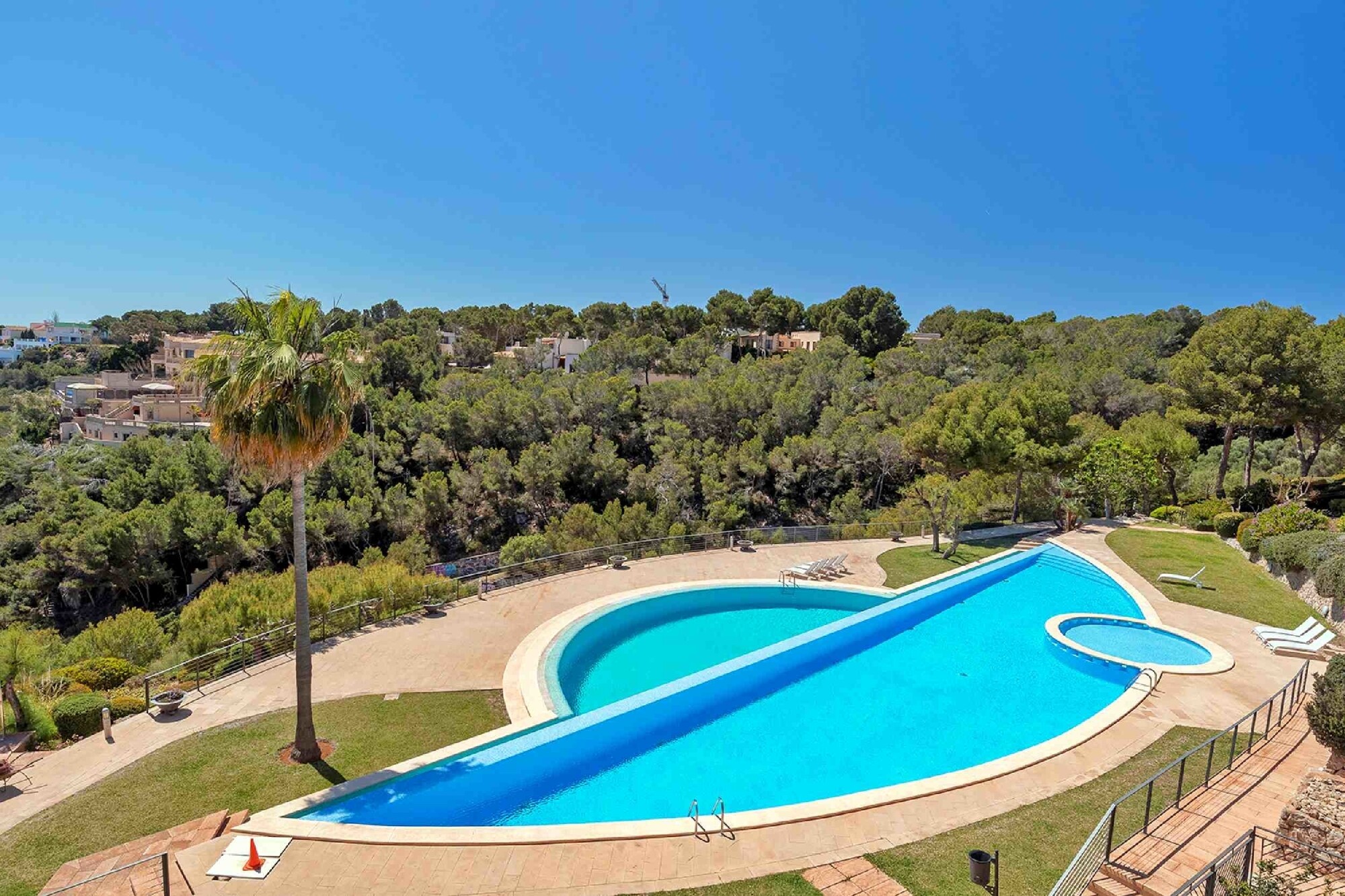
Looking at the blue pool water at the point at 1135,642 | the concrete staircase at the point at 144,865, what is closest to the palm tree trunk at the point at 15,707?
the concrete staircase at the point at 144,865

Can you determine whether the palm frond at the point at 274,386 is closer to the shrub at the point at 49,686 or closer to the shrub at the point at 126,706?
the shrub at the point at 126,706

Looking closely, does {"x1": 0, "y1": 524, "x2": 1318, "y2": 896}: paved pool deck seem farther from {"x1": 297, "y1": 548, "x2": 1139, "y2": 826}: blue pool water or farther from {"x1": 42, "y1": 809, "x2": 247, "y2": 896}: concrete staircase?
{"x1": 297, "y1": 548, "x2": 1139, "y2": 826}: blue pool water

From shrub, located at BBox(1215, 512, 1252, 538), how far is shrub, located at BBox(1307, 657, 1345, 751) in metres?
17.8

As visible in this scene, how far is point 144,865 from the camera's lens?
6199mm

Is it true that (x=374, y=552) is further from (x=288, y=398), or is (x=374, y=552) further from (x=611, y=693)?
(x=288, y=398)

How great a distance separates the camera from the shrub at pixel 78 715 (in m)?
8.99

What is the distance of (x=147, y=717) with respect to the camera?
9453 mm

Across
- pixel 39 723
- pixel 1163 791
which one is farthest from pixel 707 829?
pixel 39 723

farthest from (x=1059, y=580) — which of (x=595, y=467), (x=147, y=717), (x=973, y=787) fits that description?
(x=147, y=717)

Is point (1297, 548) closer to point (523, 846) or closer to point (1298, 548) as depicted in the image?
point (1298, 548)

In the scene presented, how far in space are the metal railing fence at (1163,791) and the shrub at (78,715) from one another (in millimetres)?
11894

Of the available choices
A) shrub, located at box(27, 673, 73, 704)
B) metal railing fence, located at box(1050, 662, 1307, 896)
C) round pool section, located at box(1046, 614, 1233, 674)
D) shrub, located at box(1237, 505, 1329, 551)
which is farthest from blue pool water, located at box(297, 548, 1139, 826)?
shrub, located at box(1237, 505, 1329, 551)

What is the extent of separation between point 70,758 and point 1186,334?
7198 centimetres

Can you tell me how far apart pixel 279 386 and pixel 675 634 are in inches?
395
